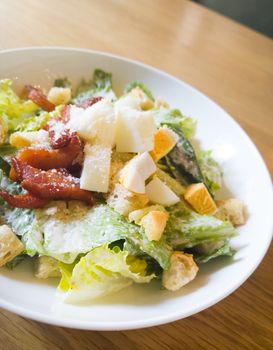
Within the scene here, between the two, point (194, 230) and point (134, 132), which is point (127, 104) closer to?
point (134, 132)

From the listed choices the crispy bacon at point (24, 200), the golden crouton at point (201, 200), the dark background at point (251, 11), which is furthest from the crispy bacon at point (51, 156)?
the dark background at point (251, 11)

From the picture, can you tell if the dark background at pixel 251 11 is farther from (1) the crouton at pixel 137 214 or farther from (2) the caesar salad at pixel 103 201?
(1) the crouton at pixel 137 214

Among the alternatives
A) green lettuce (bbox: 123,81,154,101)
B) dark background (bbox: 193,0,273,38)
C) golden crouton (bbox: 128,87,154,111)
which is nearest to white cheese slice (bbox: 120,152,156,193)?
golden crouton (bbox: 128,87,154,111)

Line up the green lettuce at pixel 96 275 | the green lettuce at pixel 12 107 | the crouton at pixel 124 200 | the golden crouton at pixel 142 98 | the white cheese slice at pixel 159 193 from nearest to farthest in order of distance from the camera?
the green lettuce at pixel 96 275 < the crouton at pixel 124 200 < the white cheese slice at pixel 159 193 < the green lettuce at pixel 12 107 < the golden crouton at pixel 142 98

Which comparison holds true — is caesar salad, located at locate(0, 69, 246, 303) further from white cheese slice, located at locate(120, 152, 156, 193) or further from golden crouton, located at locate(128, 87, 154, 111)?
golden crouton, located at locate(128, 87, 154, 111)

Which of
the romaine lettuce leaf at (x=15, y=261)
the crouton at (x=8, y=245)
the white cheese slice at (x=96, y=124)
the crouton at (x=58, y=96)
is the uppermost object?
the white cheese slice at (x=96, y=124)

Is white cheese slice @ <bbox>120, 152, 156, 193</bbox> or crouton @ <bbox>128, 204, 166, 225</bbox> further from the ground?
white cheese slice @ <bbox>120, 152, 156, 193</bbox>

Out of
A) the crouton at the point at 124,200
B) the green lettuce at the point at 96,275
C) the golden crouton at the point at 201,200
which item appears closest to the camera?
the green lettuce at the point at 96,275

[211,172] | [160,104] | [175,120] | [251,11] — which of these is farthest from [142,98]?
[251,11]
